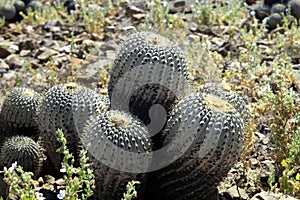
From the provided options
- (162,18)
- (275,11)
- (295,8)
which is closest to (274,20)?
(275,11)

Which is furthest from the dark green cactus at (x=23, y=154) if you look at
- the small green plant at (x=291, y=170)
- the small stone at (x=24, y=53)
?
the small stone at (x=24, y=53)

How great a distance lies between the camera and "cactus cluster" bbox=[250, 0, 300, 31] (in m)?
6.72

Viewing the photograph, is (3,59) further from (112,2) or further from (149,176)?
(149,176)

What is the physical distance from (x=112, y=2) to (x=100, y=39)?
121cm

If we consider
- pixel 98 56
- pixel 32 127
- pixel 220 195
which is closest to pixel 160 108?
pixel 220 195

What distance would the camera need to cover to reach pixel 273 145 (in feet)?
14.4

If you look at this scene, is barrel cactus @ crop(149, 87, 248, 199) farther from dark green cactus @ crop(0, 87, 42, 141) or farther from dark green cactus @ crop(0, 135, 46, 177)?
dark green cactus @ crop(0, 87, 42, 141)

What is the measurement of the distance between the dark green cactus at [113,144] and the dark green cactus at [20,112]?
0.83 m

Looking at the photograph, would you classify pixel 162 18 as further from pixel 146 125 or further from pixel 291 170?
pixel 291 170

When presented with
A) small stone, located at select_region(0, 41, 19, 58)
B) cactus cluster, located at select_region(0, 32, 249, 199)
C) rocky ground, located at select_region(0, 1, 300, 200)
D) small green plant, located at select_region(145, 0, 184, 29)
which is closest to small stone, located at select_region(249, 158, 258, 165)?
rocky ground, located at select_region(0, 1, 300, 200)

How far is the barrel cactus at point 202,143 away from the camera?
3.21 meters

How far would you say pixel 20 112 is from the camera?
4.05 metres

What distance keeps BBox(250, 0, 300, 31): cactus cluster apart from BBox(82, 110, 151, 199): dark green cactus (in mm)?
3647

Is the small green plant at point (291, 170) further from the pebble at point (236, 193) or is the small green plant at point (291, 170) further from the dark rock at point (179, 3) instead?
the dark rock at point (179, 3)
